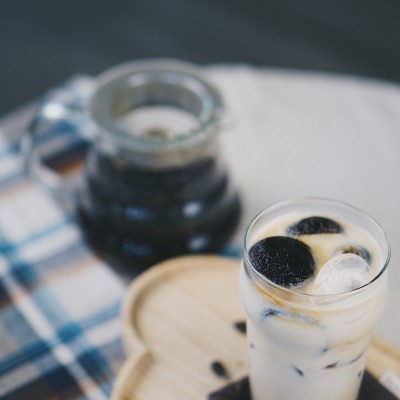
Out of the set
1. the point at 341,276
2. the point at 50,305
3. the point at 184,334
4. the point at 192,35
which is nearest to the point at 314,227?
the point at 341,276

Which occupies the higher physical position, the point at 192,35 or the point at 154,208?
the point at 154,208

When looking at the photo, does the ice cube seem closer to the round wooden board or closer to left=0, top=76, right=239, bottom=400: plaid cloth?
the round wooden board

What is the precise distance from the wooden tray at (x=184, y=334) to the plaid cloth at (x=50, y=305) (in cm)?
5

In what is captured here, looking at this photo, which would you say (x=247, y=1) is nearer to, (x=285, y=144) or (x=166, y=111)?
(x=285, y=144)

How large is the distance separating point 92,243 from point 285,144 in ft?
1.07

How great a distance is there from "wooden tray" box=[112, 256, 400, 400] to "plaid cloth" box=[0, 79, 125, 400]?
0.05 m

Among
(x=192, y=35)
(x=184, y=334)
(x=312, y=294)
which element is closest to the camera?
(x=312, y=294)

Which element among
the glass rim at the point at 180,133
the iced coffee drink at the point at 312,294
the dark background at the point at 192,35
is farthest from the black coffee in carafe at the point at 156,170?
the dark background at the point at 192,35

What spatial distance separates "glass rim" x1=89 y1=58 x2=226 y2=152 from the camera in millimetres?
836

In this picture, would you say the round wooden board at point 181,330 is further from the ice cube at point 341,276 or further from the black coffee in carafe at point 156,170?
the ice cube at point 341,276

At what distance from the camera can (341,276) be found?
1.94 ft

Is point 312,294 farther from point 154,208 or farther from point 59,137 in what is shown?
point 59,137

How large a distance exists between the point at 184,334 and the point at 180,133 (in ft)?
0.79

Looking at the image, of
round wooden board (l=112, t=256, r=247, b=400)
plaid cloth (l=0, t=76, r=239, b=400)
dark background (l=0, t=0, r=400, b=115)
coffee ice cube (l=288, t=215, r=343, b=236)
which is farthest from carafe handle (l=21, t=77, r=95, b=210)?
dark background (l=0, t=0, r=400, b=115)
